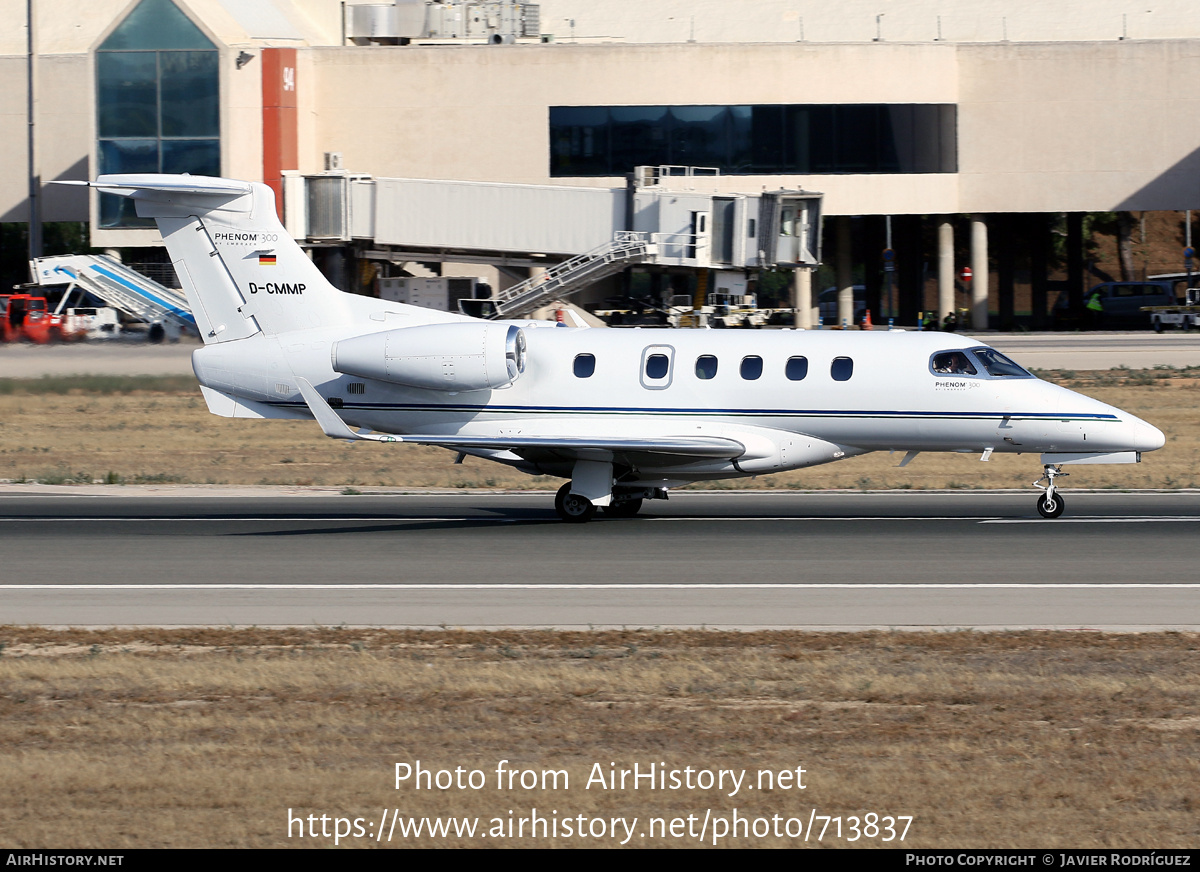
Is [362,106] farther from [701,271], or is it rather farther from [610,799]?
[610,799]

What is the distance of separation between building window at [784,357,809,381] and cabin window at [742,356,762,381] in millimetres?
396

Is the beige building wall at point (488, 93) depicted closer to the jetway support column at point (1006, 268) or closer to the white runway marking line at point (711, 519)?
the jetway support column at point (1006, 268)

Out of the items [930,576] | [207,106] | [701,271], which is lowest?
[930,576]

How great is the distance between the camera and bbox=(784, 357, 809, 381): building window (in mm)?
21984

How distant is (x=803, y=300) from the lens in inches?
A: 2815

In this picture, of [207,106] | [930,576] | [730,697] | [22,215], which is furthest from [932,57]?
[730,697]

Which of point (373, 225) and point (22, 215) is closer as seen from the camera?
point (373, 225)

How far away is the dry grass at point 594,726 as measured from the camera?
9.09 m

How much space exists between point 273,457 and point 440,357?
39.4 ft

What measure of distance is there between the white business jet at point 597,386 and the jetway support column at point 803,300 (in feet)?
160

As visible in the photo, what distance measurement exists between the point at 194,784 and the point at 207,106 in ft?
192

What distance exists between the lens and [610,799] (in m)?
9.30

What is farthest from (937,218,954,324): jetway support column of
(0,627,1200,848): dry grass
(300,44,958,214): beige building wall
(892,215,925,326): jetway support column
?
(0,627,1200,848): dry grass
